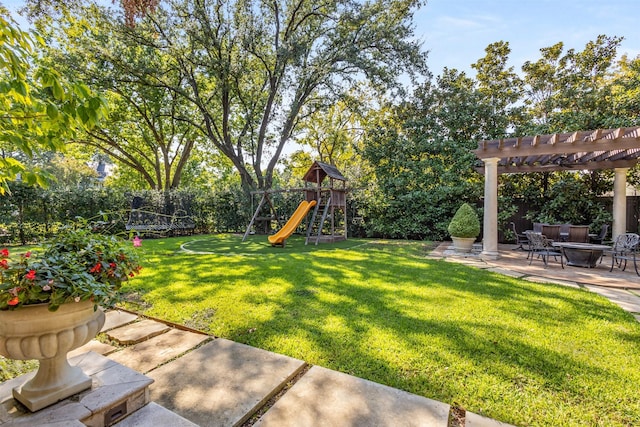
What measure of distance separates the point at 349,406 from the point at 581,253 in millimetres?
6620

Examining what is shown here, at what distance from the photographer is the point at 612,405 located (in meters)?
1.94

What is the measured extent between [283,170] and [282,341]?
20530 millimetres

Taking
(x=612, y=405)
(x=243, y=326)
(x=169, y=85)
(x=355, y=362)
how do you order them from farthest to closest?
1. (x=169, y=85)
2. (x=243, y=326)
3. (x=355, y=362)
4. (x=612, y=405)

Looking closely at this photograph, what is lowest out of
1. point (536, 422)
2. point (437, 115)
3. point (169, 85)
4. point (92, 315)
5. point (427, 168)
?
point (536, 422)

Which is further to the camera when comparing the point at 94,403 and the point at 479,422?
the point at 479,422

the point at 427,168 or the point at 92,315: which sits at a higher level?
A: the point at 427,168

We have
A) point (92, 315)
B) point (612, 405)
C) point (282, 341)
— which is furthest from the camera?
point (282, 341)

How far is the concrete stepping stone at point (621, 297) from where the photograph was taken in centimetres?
372

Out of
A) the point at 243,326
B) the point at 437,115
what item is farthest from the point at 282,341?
the point at 437,115

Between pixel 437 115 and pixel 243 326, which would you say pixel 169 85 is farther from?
pixel 243 326

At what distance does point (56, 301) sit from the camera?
148 centimetres

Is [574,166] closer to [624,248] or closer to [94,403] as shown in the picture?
[624,248]

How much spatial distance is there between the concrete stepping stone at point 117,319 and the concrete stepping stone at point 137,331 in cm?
10

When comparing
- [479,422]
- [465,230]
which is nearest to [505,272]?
[465,230]
